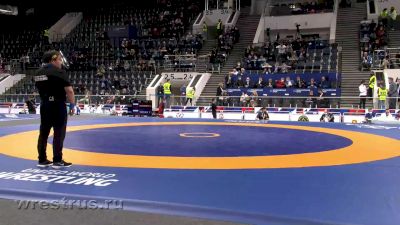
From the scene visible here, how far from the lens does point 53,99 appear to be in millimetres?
5246

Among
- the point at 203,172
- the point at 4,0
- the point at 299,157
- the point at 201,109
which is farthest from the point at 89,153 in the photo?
the point at 4,0

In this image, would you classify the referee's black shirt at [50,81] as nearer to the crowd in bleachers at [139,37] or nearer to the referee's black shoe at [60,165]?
the referee's black shoe at [60,165]

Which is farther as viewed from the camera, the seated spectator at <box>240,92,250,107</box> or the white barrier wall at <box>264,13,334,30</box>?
the white barrier wall at <box>264,13,334,30</box>

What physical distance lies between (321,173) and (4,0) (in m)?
36.3

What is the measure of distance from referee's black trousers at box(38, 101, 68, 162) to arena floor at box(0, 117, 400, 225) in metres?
A: 0.29

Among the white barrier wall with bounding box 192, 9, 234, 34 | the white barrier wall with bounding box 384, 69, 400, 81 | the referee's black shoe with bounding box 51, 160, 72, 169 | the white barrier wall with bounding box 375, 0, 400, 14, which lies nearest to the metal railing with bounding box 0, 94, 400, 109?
the white barrier wall with bounding box 384, 69, 400, 81

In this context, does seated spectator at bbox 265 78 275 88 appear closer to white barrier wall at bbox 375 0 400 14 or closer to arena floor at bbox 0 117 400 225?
white barrier wall at bbox 375 0 400 14

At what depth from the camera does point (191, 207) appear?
352cm

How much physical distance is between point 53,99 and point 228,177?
243 cm

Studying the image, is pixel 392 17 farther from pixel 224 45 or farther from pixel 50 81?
pixel 50 81

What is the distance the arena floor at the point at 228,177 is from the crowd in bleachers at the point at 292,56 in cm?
1341

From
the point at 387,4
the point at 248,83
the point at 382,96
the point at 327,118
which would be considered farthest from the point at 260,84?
the point at 387,4

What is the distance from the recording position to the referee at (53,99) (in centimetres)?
523

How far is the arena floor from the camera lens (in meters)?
3.48
